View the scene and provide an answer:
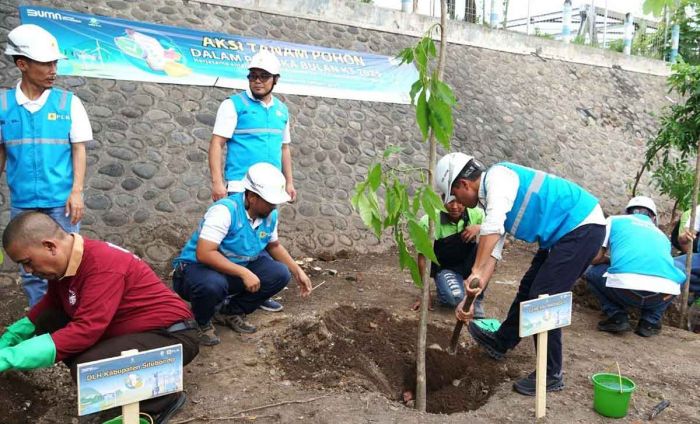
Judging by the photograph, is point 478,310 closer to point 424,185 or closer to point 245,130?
point 424,185

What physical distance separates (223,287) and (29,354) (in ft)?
4.00

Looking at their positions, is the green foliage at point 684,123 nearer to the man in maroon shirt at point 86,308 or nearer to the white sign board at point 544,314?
the white sign board at point 544,314

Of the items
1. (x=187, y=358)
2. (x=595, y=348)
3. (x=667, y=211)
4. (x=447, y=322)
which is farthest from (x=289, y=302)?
(x=667, y=211)

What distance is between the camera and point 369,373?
3.22 meters

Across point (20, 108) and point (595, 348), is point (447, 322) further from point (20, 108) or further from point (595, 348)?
point (20, 108)

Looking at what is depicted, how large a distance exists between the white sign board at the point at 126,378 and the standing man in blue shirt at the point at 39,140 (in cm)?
156

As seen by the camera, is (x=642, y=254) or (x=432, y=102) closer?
(x=432, y=102)

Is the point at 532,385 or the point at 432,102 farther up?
the point at 432,102

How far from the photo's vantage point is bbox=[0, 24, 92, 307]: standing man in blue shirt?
3.02 m

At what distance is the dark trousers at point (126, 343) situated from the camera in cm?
240

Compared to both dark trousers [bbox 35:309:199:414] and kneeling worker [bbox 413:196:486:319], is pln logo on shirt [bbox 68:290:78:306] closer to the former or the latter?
dark trousers [bbox 35:309:199:414]

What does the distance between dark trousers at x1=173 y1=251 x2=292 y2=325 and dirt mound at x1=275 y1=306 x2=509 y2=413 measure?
13.4 inches

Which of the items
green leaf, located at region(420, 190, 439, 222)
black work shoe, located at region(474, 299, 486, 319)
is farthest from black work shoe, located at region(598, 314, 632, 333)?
green leaf, located at region(420, 190, 439, 222)

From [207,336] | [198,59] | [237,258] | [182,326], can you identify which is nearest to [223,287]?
[237,258]
